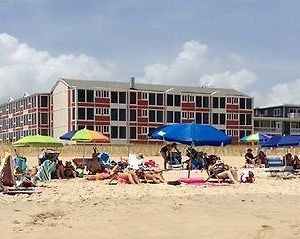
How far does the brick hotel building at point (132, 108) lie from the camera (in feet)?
249

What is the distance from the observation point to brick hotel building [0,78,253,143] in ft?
249

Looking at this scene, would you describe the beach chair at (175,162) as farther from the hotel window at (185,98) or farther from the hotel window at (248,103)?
the hotel window at (248,103)

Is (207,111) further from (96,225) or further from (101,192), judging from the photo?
(96,225)

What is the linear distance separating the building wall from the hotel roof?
1.57 meters

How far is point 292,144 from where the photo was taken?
76.2 ft

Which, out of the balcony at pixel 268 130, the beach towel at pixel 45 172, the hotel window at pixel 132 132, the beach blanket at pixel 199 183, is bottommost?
the beach blanket at pixel 199 183

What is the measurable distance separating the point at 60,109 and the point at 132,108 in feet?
32.4

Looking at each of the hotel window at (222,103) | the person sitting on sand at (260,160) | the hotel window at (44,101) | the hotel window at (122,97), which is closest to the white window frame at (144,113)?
the hotel window at (122,97)

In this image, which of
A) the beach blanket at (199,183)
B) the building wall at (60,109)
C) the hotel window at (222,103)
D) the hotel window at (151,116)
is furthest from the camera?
the hotel window at (222,103)

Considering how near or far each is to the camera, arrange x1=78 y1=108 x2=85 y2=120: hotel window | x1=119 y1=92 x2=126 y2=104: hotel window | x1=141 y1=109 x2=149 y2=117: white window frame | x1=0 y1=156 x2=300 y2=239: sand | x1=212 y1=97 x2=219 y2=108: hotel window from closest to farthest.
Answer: x1=0 y1=156 x2=300 y2=239: sand < x1=78 y1=108 x2=85 y2=120: hotel window < x1=119 y1=92 x2=126 y2=104: hotel window < x1=141 y1=109 x2=149 y2=117: white window frame < x1=212 y1=97 x2=219 y2=108: hotel window

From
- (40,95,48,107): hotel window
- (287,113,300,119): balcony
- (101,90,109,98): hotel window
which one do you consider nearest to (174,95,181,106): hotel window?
(101,90,109,98): hotel window

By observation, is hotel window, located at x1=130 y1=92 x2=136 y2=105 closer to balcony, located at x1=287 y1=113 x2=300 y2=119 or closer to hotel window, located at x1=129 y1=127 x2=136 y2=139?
hotel window, located at x1=129 y1=127 x2=136 y2=139

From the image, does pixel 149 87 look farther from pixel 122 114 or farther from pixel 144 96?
pixel 122 114

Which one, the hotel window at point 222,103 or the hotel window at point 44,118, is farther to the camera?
the hotel window at point 44,118
